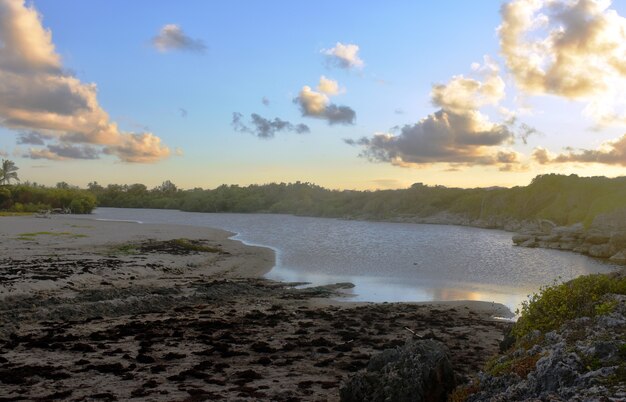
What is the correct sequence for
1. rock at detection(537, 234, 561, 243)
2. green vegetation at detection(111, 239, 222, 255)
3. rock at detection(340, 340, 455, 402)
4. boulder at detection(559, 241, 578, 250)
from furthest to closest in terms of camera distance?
rock at detection(537, 234, 561, 243)
boulder at detection(559, 241, 578, 250)
green vegetation at detection(111, 239, 222, 255)
rock at detection(340, 340, 455, 402)

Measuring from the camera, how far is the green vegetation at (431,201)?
106 m

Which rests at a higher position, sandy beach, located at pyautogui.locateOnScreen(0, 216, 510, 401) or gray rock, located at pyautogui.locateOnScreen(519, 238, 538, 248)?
gray rock, located at pyautogui.locateOnScreen(519, 238, 538, 248)

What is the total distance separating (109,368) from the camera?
37.3 ft

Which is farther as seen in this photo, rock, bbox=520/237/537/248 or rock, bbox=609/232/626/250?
rock, bbox=520/237/537/248

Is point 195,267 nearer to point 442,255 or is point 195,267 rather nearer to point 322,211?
point 442,255

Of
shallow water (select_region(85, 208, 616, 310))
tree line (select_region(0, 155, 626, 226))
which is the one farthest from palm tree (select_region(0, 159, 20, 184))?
shallow water (select_region(85, 208, 616, 310))

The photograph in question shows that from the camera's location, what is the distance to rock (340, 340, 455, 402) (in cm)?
772

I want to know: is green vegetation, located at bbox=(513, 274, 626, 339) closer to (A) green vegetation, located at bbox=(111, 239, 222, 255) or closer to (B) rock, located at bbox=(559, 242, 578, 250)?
(A) green vegetation, located at bbox=(111, 239, 222, 255)

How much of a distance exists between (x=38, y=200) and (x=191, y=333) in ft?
387

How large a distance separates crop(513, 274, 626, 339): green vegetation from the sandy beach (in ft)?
6.42

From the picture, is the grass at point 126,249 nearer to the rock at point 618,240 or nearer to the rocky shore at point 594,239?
the rocky shore at point 594,239

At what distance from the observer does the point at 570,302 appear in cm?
920

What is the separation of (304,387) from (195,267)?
21.2 m

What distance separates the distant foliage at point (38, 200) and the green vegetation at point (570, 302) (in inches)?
4377
